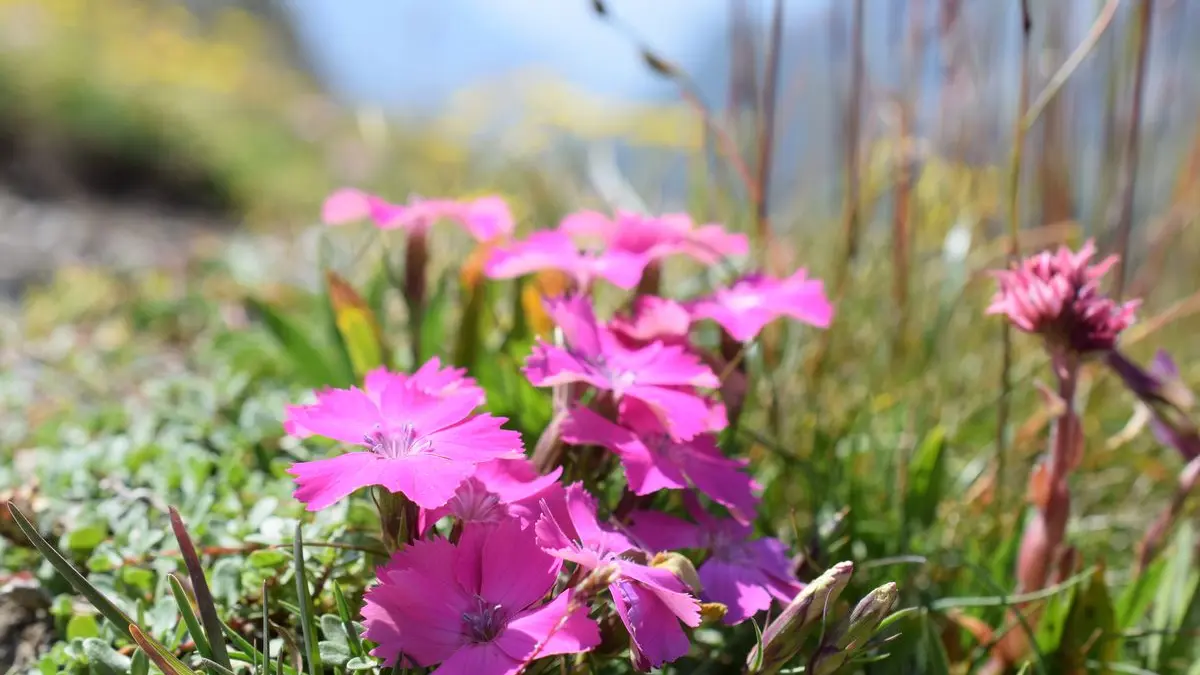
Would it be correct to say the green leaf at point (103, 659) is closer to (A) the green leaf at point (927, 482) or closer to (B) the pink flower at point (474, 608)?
(B) the pink flower at point (474, 608)

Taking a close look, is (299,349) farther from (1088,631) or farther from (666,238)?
(1088,631)

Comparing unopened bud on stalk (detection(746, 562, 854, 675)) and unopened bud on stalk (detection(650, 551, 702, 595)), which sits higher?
unopened bud on stalk (detection(650, 551, 702, 595))

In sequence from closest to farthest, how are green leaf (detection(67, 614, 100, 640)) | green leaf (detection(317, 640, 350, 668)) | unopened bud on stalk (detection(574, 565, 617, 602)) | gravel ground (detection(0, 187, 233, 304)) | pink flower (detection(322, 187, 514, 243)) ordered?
unopened bud on stalk (detection(574, 565, 617, 602)) < green leaf (detection(317, 640, 350, 668)) < green leaf (detection(67, 614, 100, 640)) < pink flower (detection(322, 187, 514, 243)) < gravel ground (detection(0, 187, 233, 304))

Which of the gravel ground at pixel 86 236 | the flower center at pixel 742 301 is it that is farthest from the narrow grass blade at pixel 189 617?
the gravel ground at pixel 86 236

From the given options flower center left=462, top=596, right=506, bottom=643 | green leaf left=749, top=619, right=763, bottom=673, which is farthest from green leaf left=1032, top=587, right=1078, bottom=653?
flower center left=462, top=596, right=506, bottom=643

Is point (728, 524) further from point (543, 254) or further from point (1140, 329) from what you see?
point (1140, 329)

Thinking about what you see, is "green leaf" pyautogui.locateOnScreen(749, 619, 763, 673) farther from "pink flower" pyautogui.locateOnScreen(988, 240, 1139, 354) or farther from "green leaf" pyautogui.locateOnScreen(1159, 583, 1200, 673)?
"green leaf" pyautogui.locateOnScreen(1159, 583, 1200, 673)

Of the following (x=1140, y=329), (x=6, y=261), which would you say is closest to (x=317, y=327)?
(x=1140, y=329)
